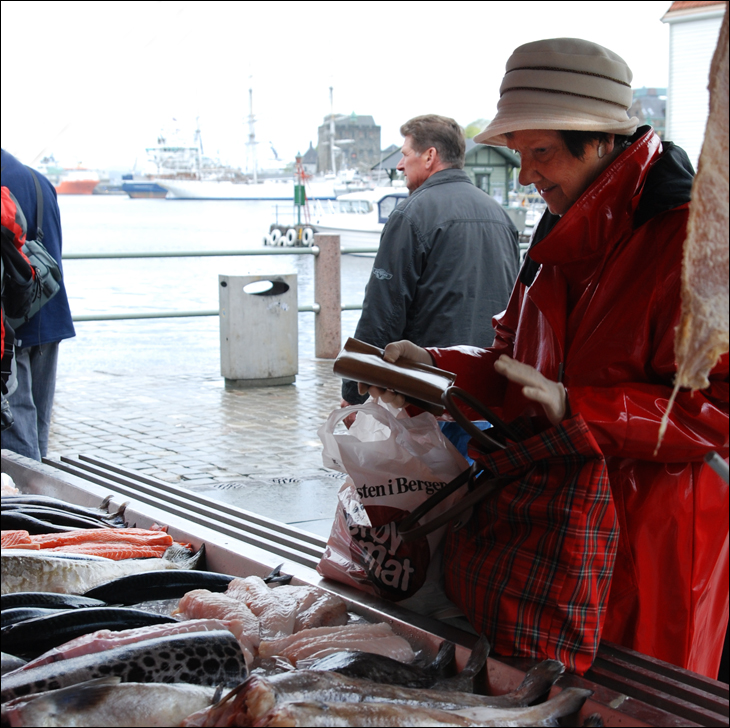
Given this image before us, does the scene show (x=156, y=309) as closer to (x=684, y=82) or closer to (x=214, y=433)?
(x=214, y=433)

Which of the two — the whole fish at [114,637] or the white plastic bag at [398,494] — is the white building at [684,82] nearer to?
the white plastic bag at [398,494]

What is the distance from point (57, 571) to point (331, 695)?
1.10 m

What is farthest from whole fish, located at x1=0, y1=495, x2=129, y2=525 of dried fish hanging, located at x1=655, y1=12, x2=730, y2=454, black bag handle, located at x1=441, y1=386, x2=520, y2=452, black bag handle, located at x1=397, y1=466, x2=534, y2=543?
dried fish hanging, located at x1=655, y1=12, x2=730, y2=454

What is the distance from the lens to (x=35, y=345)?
485 centimetres

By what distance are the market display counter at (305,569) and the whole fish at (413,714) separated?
0.07m

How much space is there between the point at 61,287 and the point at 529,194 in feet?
131

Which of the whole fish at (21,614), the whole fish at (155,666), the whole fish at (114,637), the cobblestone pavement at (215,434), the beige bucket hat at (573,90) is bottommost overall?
the cobblestone pavement at (215,434)

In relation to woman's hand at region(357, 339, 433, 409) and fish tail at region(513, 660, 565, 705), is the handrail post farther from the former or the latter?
fish tail at region(513, 660, 565, 705)

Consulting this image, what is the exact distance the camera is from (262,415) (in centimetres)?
785

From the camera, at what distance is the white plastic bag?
2.15m

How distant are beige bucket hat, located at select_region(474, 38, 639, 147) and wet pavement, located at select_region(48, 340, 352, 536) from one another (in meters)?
3.17

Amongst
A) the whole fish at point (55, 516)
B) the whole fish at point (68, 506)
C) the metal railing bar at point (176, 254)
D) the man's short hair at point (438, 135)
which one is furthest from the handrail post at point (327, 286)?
the whole fish at point (55, 516)

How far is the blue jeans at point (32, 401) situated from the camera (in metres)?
4.55

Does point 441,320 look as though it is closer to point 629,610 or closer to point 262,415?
point 629,610
